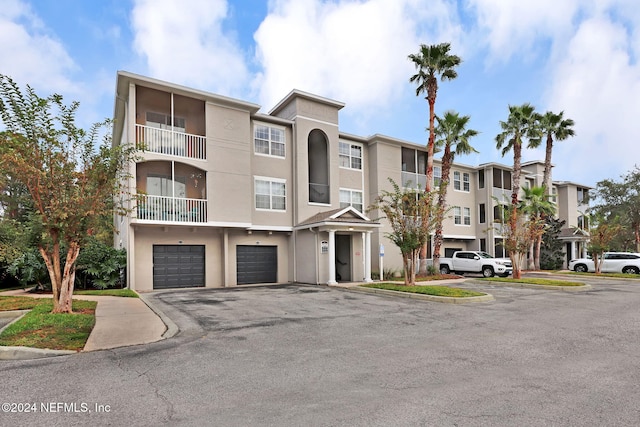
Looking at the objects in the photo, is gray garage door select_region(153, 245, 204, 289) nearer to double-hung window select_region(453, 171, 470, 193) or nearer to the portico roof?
the portico roof

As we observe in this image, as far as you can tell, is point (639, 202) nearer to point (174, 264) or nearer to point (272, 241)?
point (272, 241)

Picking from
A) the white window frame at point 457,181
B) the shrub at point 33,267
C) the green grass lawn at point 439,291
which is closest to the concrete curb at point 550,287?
the green grass lawn at point 439,291

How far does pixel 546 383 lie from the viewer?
5.29 meters

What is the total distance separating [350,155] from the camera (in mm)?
25281

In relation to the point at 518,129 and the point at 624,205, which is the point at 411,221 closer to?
the point at 518,129

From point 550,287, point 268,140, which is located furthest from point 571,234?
point 268,140

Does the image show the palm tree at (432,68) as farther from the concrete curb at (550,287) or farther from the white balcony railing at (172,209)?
the white balcony railing at (172,209)

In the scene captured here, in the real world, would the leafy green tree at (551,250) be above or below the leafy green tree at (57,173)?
below

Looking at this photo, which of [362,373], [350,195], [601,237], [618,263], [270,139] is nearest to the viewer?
[362,373]

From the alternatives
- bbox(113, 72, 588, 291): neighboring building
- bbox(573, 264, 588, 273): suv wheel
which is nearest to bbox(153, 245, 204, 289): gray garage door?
bbox(113, 72, 588, 291): neighboring building

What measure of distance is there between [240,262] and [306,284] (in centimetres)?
362

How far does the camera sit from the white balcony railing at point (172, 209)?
56.4ft

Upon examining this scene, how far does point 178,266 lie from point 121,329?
1053cm

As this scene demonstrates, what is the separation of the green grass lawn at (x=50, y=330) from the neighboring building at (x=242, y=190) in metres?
7.00
